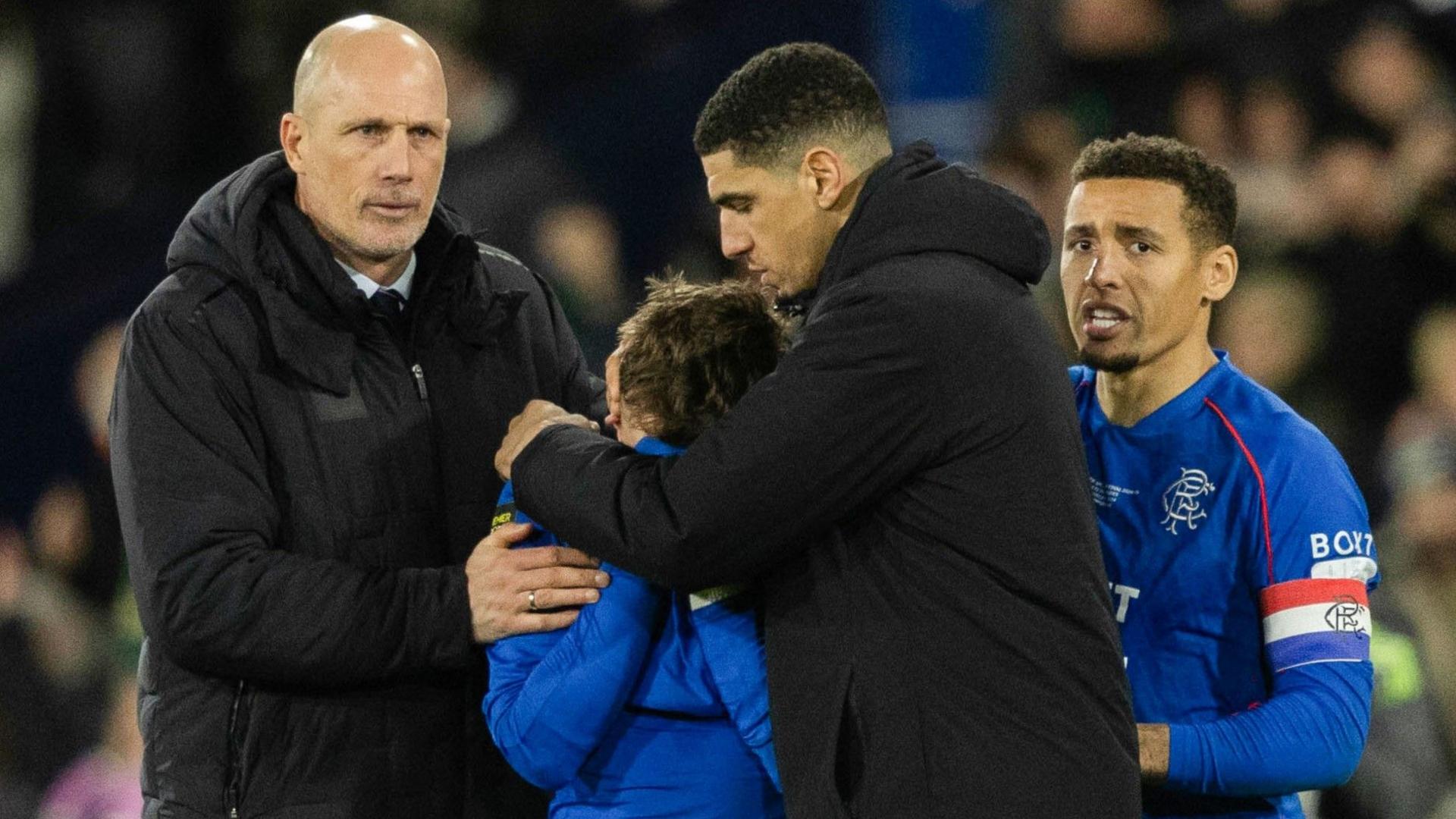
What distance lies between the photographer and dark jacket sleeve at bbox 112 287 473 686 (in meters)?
2.77

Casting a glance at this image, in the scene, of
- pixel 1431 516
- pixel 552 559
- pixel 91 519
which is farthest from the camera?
pixel 91 519

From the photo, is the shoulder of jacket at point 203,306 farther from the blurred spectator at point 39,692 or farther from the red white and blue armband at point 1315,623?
the blurred spectator at point 39,692

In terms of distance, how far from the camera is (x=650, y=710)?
2572 mm

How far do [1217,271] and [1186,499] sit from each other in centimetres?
38

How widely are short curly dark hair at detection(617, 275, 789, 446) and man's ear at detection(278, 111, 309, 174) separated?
2.65 feet

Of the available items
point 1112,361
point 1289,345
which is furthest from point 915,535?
point 1289,345

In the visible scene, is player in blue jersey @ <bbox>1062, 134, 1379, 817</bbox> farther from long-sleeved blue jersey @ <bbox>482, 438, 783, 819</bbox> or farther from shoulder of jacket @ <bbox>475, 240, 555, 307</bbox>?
shoulder of jacket @ <bbox>475, 240, 555, 307</bbox>

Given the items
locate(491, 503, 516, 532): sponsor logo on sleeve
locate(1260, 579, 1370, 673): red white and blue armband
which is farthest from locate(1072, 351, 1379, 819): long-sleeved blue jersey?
locate(491, 503, 516, 532): sponsor logo on sleeve

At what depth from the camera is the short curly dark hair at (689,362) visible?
99.0 inches

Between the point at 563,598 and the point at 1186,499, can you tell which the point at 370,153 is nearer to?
the point at 563,598

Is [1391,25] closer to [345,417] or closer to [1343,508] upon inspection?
[1343,508]

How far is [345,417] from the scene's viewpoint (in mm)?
2938

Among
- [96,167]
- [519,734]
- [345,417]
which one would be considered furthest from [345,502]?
[96,167]

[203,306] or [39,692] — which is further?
[39,692]
